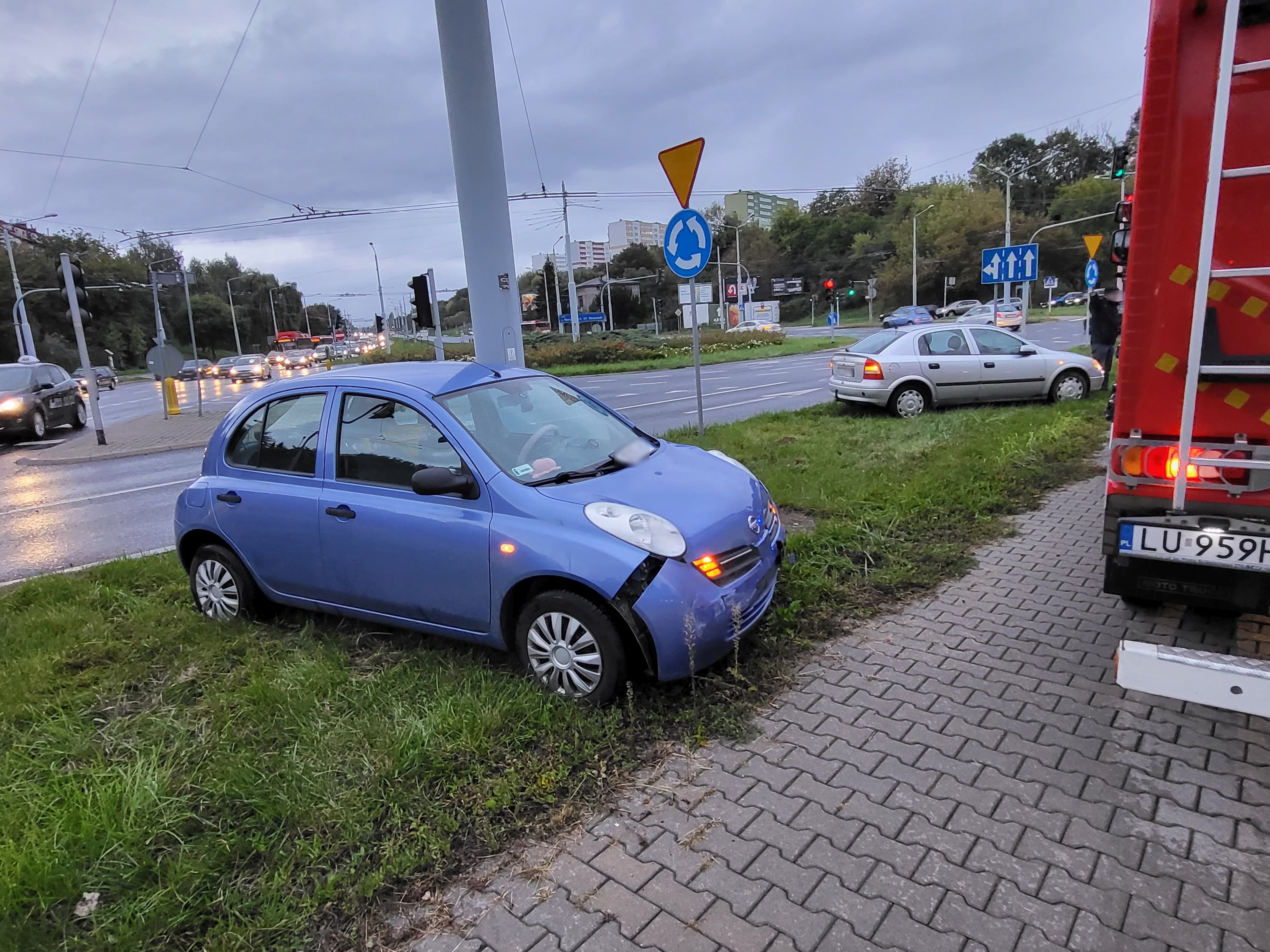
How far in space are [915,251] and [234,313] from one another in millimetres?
73735

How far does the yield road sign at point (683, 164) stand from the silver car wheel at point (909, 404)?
6.32m

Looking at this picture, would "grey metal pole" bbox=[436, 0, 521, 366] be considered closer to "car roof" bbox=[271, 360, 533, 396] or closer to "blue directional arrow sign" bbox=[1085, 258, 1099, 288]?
"car roof" bbox=[271, 360, 533, 396]

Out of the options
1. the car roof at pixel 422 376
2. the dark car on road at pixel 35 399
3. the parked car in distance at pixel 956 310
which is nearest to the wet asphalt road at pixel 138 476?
the dark car on road at pixel 35 399

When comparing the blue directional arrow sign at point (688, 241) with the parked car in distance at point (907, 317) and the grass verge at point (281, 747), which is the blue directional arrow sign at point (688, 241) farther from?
the parked car in distance at point (907, 317)

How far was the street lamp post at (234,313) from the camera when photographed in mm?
78375

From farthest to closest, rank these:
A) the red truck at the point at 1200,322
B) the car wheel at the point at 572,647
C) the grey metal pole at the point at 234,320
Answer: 1. the grey metal pole at the point at 234,320
2. the car wheel at the point at 572,647
3. the red truck at the point at 1200,322

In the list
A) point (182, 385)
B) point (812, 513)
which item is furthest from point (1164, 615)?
point (182, 385)

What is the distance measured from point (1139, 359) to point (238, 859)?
4293 mm

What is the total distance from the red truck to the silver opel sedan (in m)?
8.69

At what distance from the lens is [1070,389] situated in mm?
11992

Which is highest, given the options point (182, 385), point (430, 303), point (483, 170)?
point (483, 170)

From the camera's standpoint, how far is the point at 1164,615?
14.5 feet

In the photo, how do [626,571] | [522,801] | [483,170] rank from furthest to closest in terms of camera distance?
[483,170], [626,571], [522,801]

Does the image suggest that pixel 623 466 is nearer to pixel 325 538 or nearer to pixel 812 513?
pixel 325 538
